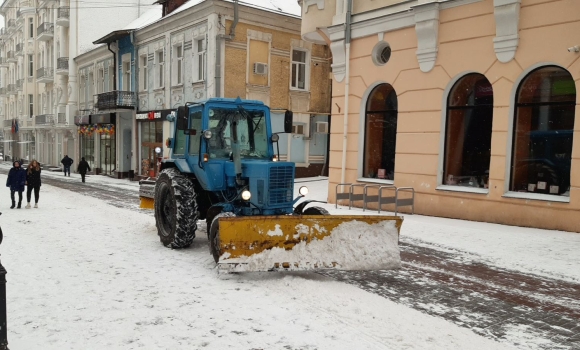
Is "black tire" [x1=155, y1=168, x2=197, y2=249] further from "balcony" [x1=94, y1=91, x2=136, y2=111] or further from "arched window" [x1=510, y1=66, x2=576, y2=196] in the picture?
"balcony" [x1=94, y1=91, x2=136, y2=111]

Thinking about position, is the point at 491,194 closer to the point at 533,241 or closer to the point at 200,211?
the point at 533,241

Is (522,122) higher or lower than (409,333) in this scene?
higher

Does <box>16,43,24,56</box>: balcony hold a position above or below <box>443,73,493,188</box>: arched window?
above

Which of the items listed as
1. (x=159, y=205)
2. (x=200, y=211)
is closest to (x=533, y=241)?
(x=200, y=211)

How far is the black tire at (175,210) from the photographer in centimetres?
760

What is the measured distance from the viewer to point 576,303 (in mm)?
5605

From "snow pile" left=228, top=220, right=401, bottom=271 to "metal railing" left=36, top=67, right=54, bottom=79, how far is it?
1562 inches

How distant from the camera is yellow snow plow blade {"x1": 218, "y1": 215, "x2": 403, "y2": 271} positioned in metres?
6.11

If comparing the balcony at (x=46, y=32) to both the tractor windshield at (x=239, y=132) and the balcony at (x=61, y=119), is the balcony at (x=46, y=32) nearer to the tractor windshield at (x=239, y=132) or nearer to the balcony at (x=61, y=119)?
the balcony at (x=61, y=119)

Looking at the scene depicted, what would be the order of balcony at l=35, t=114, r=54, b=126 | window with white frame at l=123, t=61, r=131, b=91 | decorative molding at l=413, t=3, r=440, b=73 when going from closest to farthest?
decorative molding at l=413, t=3, r=440, b=73 < window with white frame at l=123, t=61, r=131, b=91 < balcony at l=35, t=114, r=54, b=126

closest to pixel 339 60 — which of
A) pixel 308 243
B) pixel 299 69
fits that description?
pixel 299 69

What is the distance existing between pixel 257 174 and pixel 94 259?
2.82 meters

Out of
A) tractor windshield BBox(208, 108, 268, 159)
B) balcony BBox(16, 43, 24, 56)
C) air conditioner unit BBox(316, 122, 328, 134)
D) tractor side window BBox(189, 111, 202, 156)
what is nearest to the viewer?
tractor windshield BBox(208, 108, 268, 159)

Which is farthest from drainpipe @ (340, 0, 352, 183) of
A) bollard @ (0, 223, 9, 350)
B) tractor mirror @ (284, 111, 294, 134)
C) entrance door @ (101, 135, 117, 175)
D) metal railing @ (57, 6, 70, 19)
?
metal railing @ (57, 6, 70, 19)
